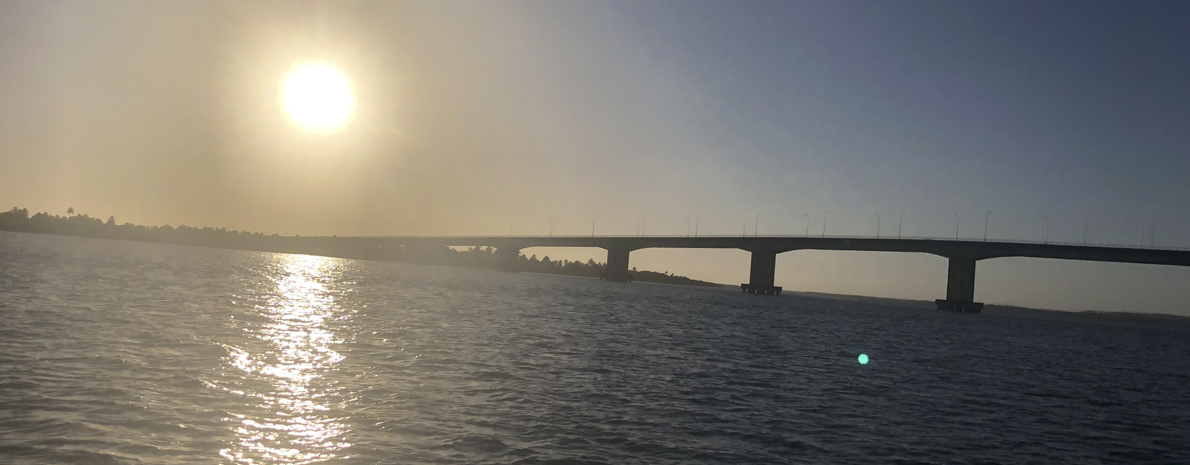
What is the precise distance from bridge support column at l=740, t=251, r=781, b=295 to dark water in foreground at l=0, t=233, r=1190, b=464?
114 m

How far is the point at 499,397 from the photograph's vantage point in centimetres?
1966

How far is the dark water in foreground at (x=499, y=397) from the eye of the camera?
14.4m

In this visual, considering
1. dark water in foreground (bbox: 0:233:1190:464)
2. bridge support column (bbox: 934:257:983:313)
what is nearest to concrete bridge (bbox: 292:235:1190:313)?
bridge support column (bbox: 934:257:983:313)

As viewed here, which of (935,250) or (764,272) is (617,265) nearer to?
(764,272)

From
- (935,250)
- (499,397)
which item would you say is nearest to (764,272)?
(935,250)

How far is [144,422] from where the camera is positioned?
14.6 m

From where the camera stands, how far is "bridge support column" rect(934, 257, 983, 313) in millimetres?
131375

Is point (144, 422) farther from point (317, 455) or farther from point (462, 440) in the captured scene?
point (462, 440)

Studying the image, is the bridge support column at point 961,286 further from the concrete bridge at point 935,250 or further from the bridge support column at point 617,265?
the bridge support column at point 617,265

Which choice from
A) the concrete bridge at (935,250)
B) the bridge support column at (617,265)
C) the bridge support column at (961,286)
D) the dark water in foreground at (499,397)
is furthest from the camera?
the bridge support column at (617,265)

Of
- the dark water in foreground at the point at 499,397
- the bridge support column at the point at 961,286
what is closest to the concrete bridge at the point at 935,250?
the bridge support column at the point at 961,286

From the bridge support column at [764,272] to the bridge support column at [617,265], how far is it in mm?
35813

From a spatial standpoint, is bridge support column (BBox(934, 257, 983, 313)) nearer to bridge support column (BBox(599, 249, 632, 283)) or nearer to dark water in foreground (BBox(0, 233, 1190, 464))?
bridge support column (BBox(599, 249, 632, 283))

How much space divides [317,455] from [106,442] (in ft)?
12.3
